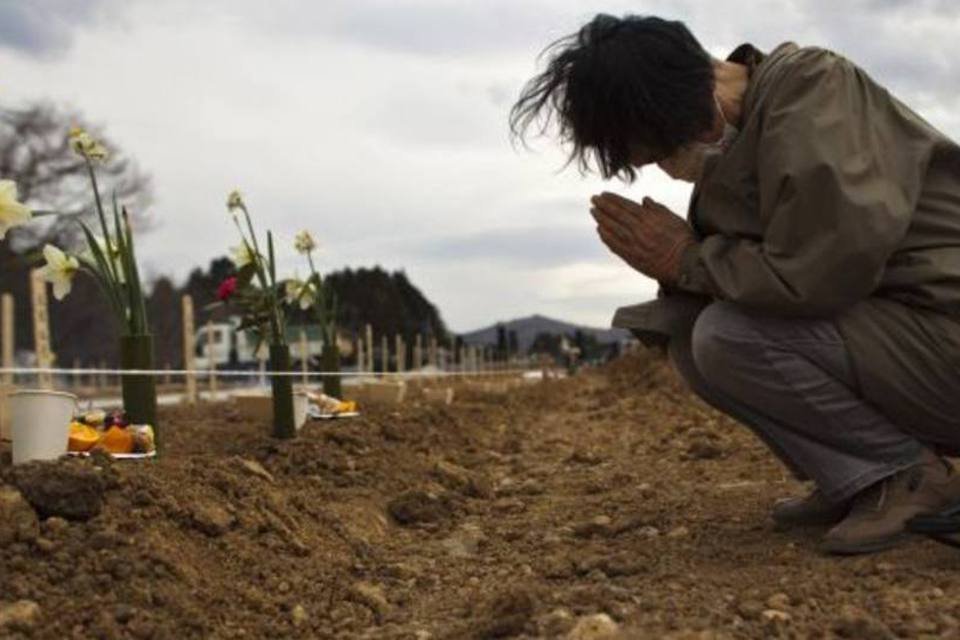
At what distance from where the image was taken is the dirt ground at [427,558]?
81.0 inches

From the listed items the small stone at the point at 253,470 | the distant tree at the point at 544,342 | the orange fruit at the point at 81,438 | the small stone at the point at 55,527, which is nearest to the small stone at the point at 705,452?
the small stone at the point at 253,470

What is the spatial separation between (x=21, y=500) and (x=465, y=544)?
1.20 meters

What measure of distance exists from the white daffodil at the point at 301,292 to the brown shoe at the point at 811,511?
140 inches

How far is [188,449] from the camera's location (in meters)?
4.70


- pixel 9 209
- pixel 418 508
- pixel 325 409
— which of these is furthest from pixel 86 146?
pixel 325 409

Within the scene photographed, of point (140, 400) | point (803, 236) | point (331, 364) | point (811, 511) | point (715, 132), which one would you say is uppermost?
point (715, 132)

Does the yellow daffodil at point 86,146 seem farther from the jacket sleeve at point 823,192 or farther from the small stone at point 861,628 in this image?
the small stone at point 861,628

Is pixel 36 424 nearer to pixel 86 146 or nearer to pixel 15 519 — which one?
pixel 15 519

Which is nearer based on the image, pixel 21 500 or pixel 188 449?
pixel 21 500

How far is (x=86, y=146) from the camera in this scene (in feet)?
12.5

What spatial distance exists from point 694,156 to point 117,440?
72.7 inches

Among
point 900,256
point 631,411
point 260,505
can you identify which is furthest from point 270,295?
point 631,411

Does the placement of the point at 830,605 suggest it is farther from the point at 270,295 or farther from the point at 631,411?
the point at 631,411

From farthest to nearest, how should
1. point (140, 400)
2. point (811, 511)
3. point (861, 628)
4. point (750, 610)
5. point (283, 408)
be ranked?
1. point (283, 408)
2. point (140, 400)
3. point (811, 511)
4. point (750, 610)
5. point (861, 628)
